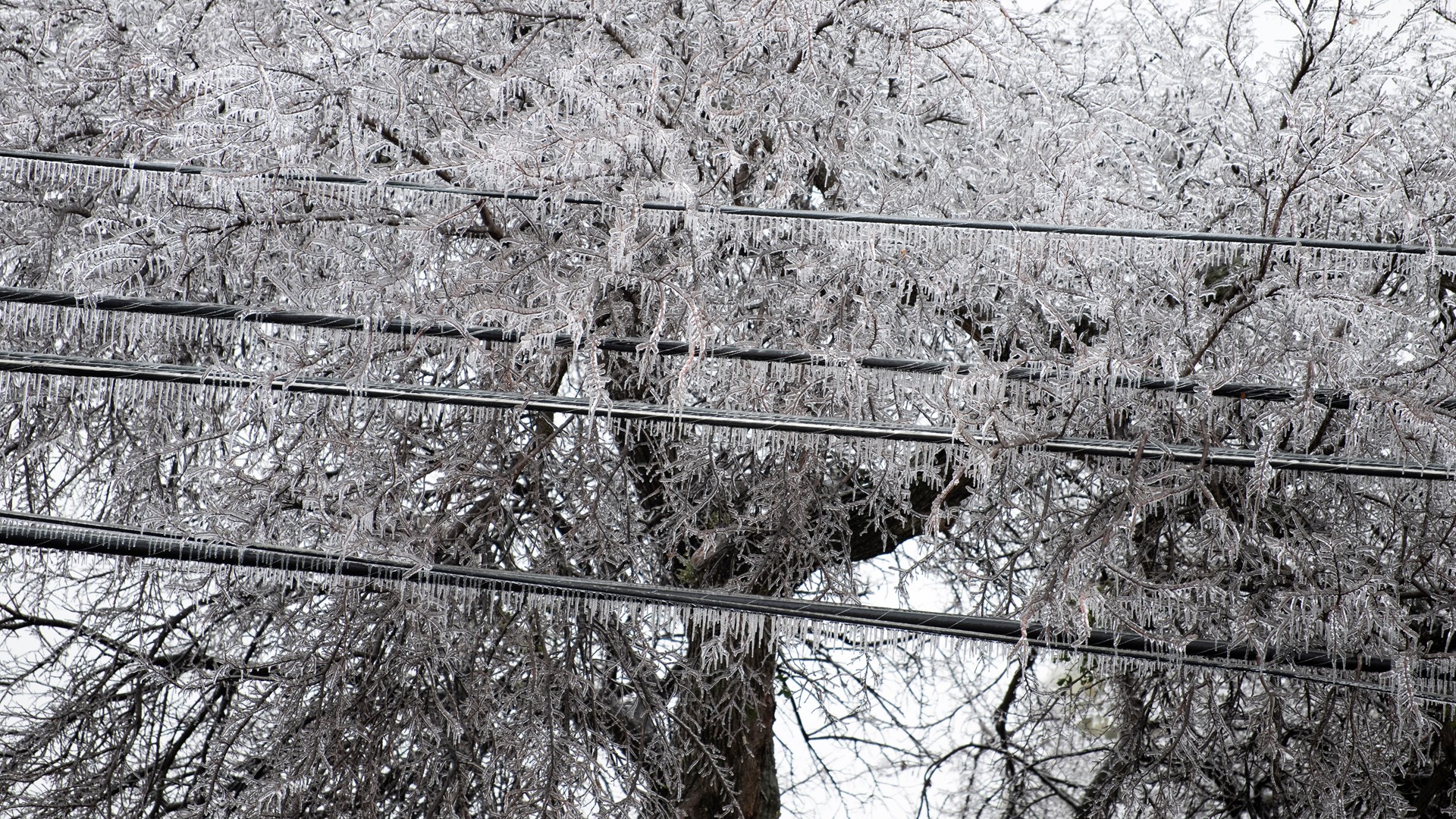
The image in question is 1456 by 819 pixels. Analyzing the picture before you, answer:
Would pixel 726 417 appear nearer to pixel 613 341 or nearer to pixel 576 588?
pixel 613 341

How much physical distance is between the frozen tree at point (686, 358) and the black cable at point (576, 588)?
35 centimetres

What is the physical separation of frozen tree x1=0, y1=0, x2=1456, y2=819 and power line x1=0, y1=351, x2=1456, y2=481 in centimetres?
24

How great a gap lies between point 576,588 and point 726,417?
70cm

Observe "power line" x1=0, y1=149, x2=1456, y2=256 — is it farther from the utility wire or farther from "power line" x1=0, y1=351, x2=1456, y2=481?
"power line" x1=0, y1=351, x2=1456, y2=481

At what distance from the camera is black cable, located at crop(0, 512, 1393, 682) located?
11.4ft

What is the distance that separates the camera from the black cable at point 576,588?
11.4 ft

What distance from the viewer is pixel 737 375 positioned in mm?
5305

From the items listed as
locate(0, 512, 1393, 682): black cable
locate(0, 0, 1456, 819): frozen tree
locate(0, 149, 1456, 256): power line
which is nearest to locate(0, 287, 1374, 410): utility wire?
locate(0, 0, 1456, 819): frozen tree

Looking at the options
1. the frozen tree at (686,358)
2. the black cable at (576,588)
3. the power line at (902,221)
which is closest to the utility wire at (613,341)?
the frozen tree at (686,358)

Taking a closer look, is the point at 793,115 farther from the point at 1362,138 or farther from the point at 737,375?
the point at 1362,138

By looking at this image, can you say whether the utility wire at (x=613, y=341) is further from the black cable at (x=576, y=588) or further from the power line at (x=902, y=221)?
the black cable at (x=576, y=588)

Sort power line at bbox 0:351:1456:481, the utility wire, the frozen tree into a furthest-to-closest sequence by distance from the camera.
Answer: the frozen tree → the utility wire → power line at bbox 0:351:1456:481

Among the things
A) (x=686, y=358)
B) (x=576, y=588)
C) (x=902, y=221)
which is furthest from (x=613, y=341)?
(x=902, y=221)

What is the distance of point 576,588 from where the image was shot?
146 inches
